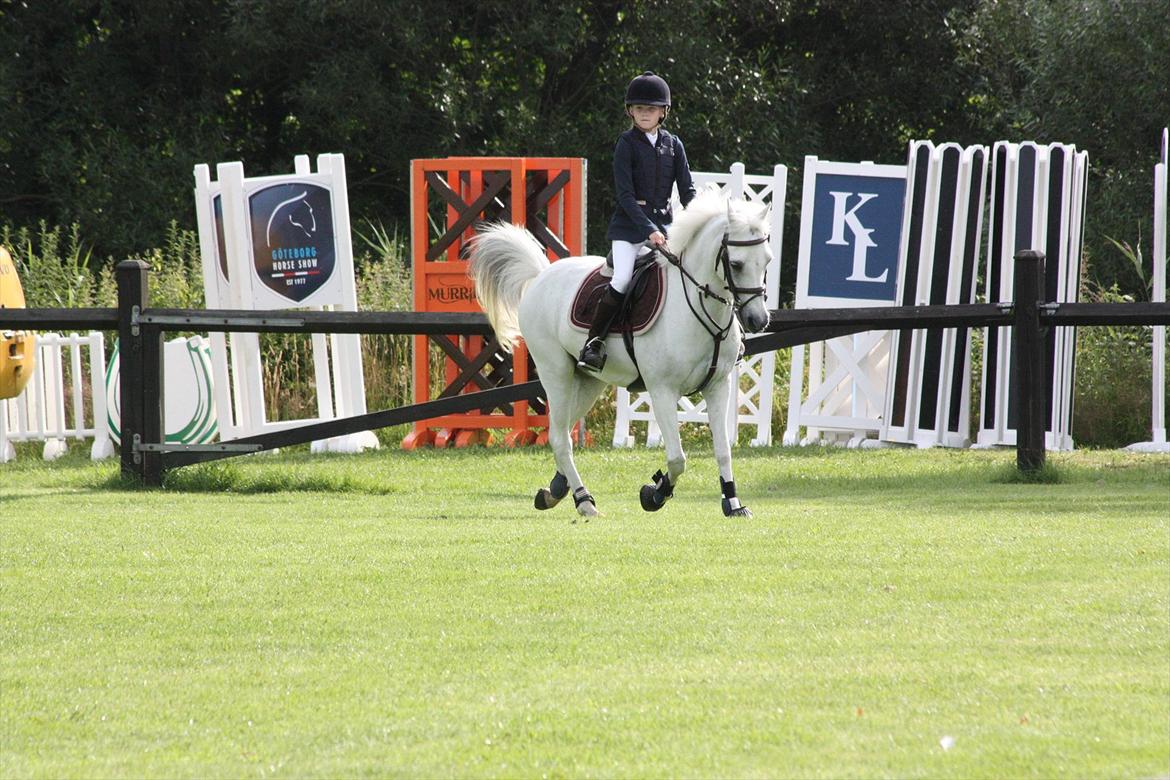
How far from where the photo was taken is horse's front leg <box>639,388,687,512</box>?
8078 mm

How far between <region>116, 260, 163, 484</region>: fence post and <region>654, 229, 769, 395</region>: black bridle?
5337 mm

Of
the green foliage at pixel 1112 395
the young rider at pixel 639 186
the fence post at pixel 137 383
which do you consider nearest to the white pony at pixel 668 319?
the young rider at pixel 639 186

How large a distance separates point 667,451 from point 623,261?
104 centimetres

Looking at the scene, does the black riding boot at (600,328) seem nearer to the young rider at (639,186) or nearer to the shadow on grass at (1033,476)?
the young rider at (639,186)

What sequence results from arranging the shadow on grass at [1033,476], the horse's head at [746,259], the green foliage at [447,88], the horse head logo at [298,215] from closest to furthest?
the horse's head at [746,259] < the shadow on grass at [1033,476] < the horse head logo at [298,215] < the green foliage at [447,88]

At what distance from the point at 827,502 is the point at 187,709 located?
237 inches

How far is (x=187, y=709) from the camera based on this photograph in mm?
5156

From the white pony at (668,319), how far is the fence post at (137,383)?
3670 mm

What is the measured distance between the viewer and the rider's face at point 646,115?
323 inches

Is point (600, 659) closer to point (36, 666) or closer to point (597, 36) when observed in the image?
point (36, 666)

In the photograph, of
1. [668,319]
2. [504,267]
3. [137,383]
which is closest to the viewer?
[668,319]

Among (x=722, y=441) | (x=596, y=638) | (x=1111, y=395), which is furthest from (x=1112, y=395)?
(x=596, y=638)

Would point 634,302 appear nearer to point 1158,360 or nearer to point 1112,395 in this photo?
point 1158,360

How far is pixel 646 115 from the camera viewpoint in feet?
26.9
